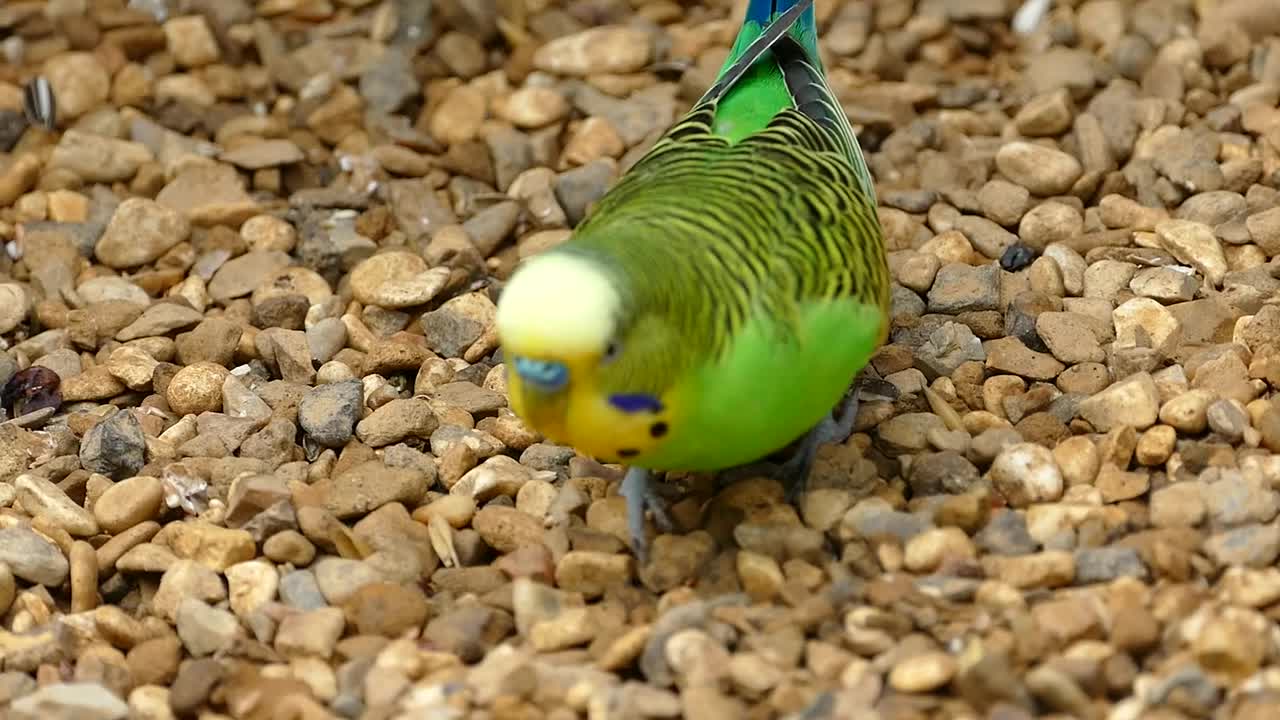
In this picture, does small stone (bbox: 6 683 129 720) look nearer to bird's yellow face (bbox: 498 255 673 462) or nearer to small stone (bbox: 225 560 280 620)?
small stone (bbox: 225 560 280 620)

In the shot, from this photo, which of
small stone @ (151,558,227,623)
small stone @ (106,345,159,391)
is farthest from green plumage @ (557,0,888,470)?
small stone @ (106,345,159,391)

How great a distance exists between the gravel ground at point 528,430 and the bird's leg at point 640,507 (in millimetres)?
50

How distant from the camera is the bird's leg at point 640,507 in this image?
12.9 feet

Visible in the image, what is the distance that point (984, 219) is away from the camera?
5297mm

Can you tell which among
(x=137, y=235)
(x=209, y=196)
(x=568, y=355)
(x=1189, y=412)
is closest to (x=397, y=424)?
(x=568, y=355)

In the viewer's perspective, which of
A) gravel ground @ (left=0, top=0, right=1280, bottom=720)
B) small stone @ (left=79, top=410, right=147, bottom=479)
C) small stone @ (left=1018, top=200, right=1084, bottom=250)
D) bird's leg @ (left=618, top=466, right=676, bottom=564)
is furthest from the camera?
small stone @ (left=1018, top=200, right=1084, bottom=250)

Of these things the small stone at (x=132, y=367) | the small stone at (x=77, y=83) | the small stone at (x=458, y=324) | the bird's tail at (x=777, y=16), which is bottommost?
the small stone at (x=458, y=324)

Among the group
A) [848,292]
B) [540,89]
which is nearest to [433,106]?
[540,89]

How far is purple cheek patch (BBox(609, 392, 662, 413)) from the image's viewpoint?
3318 millimetres

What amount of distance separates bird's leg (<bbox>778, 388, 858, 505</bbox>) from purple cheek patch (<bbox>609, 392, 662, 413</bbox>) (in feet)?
2.43

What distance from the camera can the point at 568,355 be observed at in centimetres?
318

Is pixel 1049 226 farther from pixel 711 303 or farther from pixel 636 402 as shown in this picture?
pixel 636 402

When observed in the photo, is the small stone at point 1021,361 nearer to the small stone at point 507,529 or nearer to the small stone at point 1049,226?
the small stone at point 1049,226

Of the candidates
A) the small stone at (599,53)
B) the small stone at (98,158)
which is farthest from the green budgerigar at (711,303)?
the small stone at (98,158)
